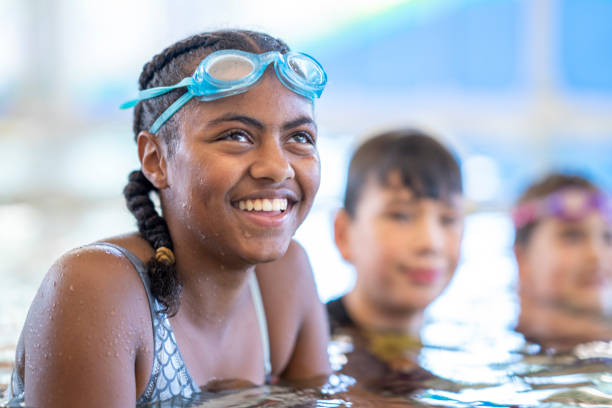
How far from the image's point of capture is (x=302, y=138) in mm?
2287

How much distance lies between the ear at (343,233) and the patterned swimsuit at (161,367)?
5.83 feet

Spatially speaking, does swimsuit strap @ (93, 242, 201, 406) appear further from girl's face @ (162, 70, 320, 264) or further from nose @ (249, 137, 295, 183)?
nose @ (249, 137, 295, 183)

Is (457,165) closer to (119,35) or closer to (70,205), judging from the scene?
(70,205)

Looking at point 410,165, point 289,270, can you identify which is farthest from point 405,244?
point 289,270

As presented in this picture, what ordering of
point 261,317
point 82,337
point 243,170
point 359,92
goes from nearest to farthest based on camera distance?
1. point 82,337
2. point 243,170
3. point 261,317
4. point 359,92

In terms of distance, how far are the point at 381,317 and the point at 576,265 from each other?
108 cm

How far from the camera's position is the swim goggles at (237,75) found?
2.15m

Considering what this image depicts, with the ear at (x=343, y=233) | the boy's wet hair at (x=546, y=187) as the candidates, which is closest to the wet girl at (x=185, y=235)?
the ear at (x=343, y=233)

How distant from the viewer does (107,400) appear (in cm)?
197

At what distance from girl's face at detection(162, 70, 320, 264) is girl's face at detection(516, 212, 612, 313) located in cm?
236

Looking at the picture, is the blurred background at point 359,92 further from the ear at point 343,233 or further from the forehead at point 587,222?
the ear at point 343,233

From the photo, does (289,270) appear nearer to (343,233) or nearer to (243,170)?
(243,170)

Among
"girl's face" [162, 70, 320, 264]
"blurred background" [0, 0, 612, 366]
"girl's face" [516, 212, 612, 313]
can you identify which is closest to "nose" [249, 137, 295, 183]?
"girl's face" [162, 70, 320, 264]

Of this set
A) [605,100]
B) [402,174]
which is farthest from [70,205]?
[605,100]
